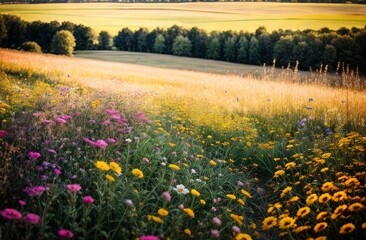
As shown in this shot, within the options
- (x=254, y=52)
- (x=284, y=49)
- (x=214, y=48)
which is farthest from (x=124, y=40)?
(x=284, y=49)

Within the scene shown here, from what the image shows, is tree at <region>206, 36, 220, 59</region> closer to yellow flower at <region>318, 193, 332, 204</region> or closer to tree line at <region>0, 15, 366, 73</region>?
tree line at <region>0, 15, 366, 73</region>

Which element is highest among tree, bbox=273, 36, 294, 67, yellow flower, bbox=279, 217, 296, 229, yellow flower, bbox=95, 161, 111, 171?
tree, bbox=273, 36, 294, 67

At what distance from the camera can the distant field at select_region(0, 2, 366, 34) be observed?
560 inches

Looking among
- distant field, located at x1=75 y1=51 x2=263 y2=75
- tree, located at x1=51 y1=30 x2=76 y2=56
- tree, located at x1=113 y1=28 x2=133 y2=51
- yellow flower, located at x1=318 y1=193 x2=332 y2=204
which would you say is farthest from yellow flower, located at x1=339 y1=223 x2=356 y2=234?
tree, located at x1=113 y1=28 x2=133 y2=51

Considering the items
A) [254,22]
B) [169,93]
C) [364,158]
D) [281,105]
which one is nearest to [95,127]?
[364,158]

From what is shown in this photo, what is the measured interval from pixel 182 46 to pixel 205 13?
9439 mm

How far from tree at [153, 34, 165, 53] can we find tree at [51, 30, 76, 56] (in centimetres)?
1840

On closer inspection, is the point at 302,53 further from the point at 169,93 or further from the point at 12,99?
the point at 12,99

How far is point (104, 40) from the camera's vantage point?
153 feet

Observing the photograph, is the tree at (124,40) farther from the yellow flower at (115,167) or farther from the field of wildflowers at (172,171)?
the yellow flower at (115,167)

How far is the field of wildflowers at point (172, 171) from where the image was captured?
2.21 metres

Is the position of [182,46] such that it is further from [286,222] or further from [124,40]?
[286,222]

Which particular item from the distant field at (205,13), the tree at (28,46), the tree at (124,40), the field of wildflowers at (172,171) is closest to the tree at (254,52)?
the distant field at (205,13)

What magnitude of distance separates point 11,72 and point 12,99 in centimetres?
616
